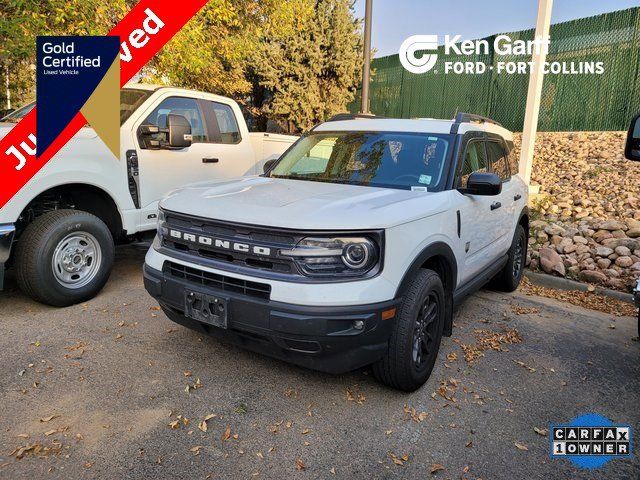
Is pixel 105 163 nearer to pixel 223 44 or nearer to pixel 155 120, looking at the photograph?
pixel 155 120

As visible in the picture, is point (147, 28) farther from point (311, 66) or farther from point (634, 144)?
point (311, 66)

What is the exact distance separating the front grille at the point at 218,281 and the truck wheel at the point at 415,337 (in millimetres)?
852

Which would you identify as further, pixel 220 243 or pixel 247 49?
pixel 247 49

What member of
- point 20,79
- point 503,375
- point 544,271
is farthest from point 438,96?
point 503,375

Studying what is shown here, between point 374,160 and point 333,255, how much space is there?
4.81 feet

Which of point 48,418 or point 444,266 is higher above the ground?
point 444,266

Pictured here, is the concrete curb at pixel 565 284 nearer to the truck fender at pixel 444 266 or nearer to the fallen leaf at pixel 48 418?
the truck fender at pixel 444 266

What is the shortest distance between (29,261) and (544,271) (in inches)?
231

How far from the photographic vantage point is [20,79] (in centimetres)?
1179

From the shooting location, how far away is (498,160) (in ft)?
16.4

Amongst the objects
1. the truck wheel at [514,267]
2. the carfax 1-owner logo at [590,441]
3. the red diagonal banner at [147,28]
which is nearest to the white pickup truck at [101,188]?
the red diagonal banner at [147,28]

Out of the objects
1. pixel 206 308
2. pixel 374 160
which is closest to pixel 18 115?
pixel 206 308

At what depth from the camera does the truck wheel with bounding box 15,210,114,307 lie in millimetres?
4344

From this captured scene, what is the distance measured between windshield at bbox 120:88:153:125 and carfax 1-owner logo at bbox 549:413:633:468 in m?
4.71
